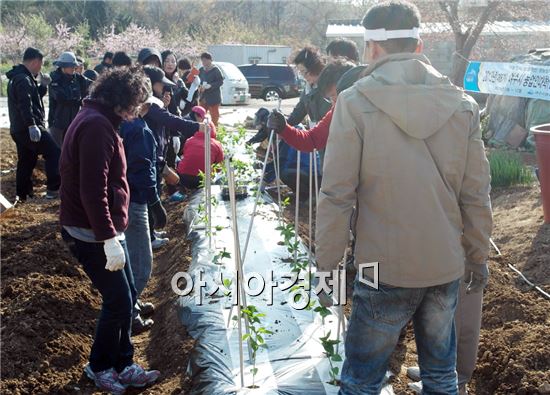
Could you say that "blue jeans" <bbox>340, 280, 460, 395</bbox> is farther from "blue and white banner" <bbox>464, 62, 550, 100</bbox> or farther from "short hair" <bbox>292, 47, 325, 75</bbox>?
"blue and white banner" <bbox>464, 62, 550, 100</bbox>

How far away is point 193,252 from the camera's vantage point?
17.1 feet

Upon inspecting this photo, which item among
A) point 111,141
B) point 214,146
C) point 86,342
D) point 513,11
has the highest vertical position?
point 513,11

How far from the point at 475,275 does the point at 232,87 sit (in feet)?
68.3

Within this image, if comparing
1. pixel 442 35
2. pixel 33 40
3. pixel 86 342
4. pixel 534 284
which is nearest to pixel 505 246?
pixel 534 284

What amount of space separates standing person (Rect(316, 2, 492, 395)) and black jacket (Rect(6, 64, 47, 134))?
19.2 feet

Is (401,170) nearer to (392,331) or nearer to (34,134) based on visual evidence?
(392,331)

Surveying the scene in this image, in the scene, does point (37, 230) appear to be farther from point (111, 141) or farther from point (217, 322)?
point (111, 141)

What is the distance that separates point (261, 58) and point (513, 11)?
17369 millimetres

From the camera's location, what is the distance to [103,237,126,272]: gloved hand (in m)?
3.05

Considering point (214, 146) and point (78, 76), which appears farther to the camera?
point (78, 76)


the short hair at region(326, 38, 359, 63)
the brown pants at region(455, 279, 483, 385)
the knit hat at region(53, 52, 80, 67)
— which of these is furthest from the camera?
the knit hat at region(53, 52, 80, 67)

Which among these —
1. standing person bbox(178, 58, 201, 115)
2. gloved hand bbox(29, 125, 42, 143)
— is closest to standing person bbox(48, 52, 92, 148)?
gloved hand bbox(29, 125, 42, 143)

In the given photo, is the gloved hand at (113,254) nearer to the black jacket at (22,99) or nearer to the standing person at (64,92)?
the black jacket at (22,99)

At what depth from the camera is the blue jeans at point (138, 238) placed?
158 inches
